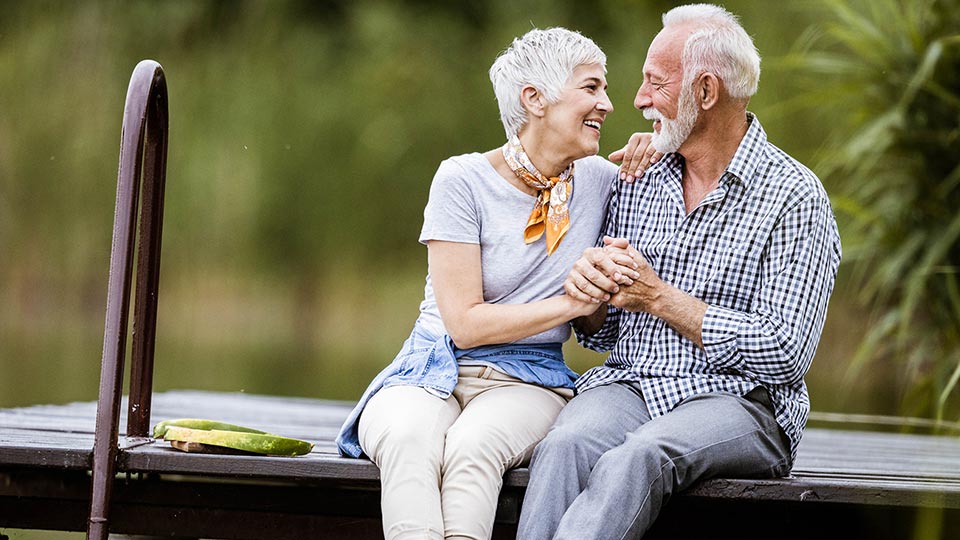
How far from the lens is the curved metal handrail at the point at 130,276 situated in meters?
2.09

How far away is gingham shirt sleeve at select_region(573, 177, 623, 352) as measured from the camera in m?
2.32

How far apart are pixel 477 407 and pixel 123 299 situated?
1.82 ft

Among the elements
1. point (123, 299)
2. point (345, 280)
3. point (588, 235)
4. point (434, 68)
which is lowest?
point (345, 280)

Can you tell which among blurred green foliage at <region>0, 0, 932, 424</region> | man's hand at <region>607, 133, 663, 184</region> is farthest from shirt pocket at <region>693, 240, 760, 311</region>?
blurred green foliage at <region>0, 0, 932, 424</region>

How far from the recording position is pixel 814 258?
210cm

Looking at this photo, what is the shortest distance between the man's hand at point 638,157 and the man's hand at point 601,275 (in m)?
0.24

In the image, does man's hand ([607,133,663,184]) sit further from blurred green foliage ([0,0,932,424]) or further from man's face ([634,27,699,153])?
blurred green foliage ([0,0,932,424])

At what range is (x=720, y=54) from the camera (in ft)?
7.27

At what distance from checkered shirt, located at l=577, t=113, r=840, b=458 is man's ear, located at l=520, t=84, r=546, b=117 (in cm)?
23

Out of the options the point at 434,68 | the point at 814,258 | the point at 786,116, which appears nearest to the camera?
the point at 814,258

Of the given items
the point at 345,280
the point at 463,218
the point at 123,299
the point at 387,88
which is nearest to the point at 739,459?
the point at 463,218

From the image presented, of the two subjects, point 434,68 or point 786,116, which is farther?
point 434,68

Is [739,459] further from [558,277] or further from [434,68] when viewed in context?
[434,68]

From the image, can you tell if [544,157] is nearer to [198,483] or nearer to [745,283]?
[745,283]
